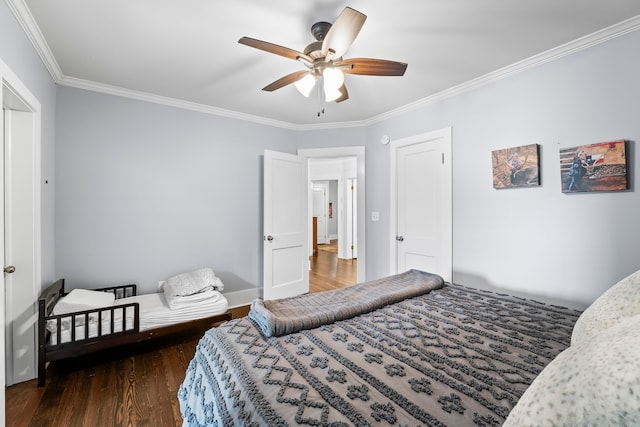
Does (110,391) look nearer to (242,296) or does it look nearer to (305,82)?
(242,296)

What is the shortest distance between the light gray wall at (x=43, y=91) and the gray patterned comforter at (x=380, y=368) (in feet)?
6.29

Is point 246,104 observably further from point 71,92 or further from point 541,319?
point 541,319

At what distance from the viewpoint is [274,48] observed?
171cm

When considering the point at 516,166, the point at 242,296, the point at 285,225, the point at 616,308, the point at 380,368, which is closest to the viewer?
the point at 616,308

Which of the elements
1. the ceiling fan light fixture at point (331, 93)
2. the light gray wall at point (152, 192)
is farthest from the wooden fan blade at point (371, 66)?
the light gray wall at point (152, 192)

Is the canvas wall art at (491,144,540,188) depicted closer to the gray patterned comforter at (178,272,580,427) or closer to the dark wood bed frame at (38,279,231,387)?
the gray patterned comforter at (178,272,580,427)

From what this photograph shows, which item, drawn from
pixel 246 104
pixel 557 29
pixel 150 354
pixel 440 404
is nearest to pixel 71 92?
pixel 246 104

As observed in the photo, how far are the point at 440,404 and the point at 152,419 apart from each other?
1.72 meters

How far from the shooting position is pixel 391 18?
1.82 metres

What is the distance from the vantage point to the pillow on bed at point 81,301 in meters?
2.20

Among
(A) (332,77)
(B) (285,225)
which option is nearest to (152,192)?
(B) (285,225)

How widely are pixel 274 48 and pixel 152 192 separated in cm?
222

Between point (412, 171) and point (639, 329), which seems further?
point (412, 171)

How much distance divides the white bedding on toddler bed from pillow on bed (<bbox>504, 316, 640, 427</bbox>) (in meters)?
2.78
